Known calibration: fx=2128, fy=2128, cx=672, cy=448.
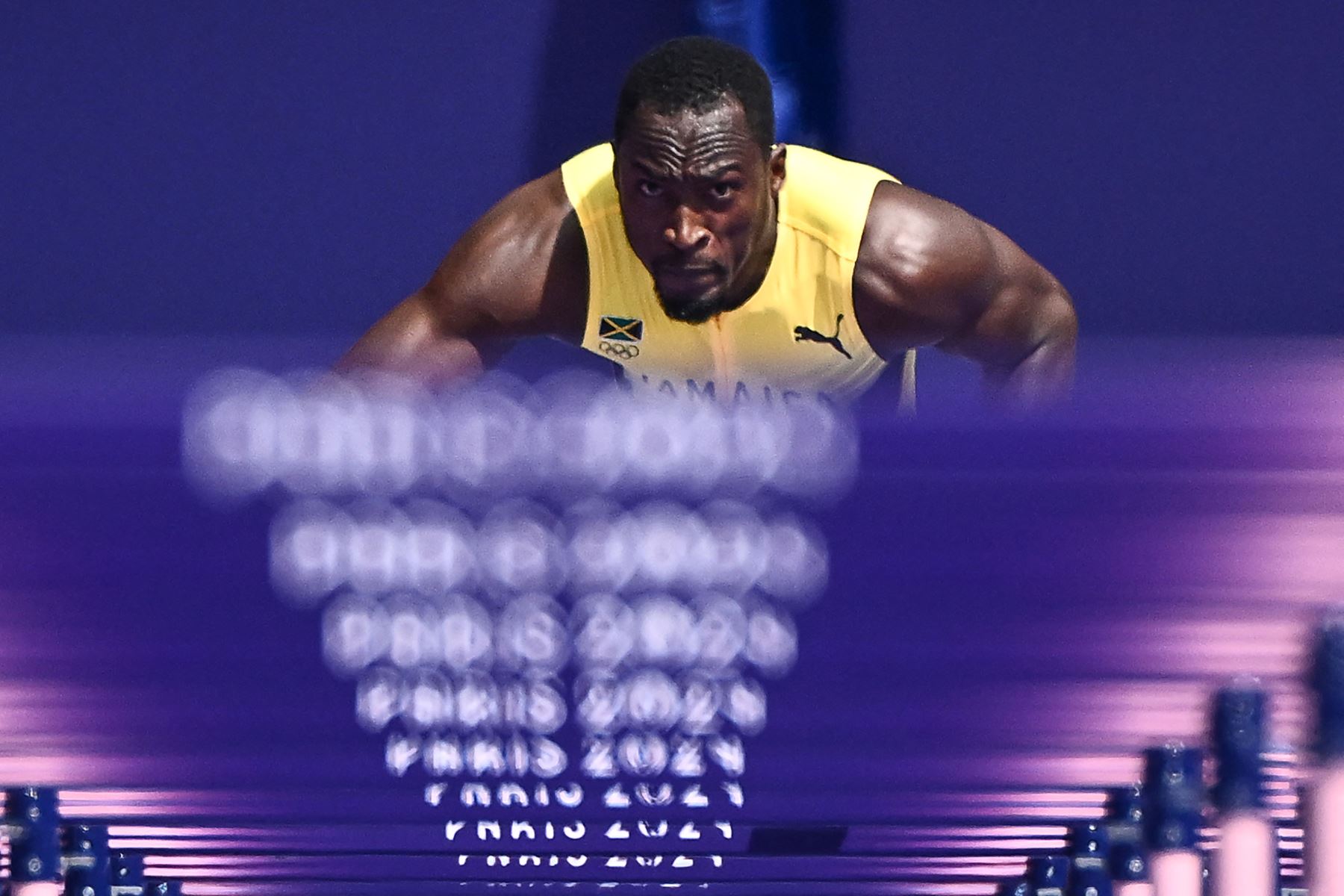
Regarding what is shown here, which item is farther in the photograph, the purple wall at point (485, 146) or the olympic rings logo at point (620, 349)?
the purple wall at point (485, 146)

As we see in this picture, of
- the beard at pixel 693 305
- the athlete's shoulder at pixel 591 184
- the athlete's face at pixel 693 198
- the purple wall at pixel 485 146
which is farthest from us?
the purple wall at pixel 485 146

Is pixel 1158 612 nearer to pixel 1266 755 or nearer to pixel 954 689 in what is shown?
pixel 954 689

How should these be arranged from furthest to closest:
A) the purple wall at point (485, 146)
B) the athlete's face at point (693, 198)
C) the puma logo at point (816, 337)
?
the purple wall at point (485, 146) → the puma logo at point (816, 337) → the athlete's face at point (693, 198)

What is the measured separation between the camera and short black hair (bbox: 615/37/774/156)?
2305 millimetres

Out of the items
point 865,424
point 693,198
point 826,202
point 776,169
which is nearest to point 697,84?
point 693,198

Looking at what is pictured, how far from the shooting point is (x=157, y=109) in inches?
176

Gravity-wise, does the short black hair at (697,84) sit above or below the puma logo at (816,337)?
above

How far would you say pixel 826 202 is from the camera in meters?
2.59

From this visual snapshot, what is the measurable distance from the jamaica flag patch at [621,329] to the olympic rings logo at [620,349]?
0.04 feet

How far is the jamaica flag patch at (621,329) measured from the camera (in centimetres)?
266

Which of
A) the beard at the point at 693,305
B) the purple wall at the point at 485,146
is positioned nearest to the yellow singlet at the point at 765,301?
the beard at the point at 693,305

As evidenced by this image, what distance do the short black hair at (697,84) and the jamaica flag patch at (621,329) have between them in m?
0.35

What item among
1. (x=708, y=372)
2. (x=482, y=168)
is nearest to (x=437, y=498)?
(x=708, y=372)

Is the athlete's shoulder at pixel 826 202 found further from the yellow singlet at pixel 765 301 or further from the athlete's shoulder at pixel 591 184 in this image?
the athlete's shoulder at pixel 591 184
